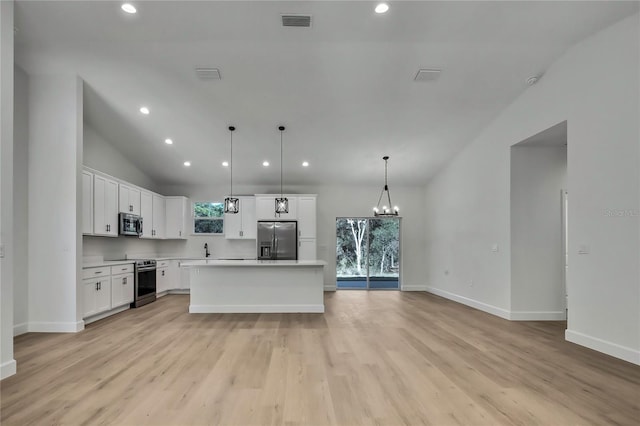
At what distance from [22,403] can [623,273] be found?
17.9ft

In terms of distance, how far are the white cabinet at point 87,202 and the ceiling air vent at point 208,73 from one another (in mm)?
2326

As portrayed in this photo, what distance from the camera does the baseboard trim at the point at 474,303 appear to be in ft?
17.5

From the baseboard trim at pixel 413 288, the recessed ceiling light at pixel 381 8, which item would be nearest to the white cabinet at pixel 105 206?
the recessed ceiling light at pixel 381 8

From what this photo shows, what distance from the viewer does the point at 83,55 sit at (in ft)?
14.2

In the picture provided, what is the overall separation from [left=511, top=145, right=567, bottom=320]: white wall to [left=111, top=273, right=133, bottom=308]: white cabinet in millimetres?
6273

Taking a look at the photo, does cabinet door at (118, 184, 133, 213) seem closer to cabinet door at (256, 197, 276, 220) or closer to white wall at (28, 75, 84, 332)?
white wall at (28, 75, 84, 332)

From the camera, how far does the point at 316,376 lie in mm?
2943

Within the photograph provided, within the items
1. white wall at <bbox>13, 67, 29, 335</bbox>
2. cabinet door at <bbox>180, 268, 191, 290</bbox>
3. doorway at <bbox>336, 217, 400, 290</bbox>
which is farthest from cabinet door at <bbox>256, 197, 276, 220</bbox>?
white wall at <bbox>13, 67, 29, 335</bbox>

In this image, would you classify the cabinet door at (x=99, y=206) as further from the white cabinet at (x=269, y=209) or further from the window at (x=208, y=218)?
the white cabinet at (x=269, y=209)

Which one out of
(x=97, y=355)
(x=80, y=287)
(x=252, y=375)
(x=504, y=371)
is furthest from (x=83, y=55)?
(x=504, y=371)

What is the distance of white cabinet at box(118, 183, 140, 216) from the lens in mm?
6164

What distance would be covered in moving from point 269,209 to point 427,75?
15.2ft

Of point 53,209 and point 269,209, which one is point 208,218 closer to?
point 269,209

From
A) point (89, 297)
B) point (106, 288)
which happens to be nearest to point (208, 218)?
point (106, 288)
